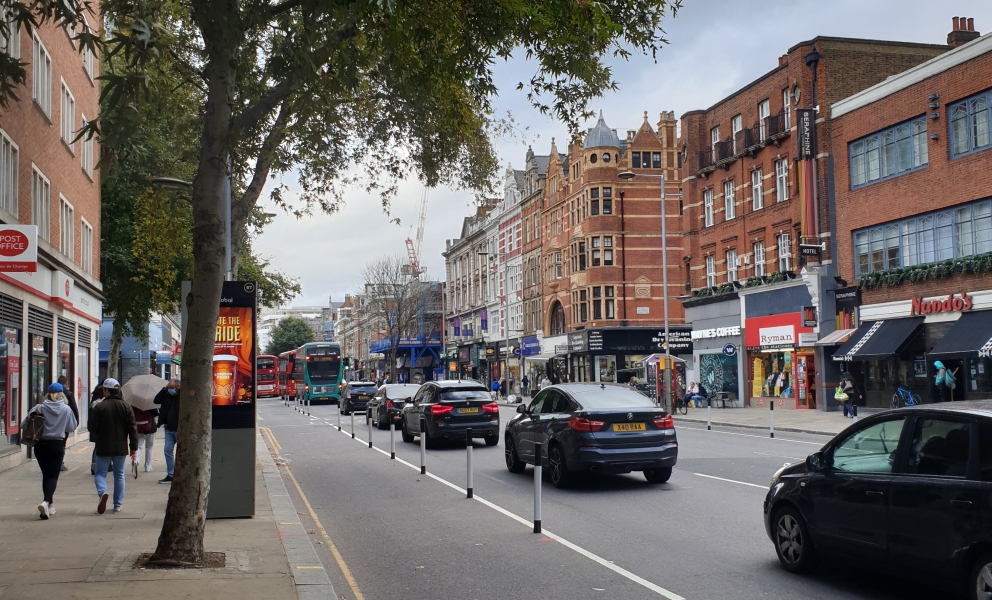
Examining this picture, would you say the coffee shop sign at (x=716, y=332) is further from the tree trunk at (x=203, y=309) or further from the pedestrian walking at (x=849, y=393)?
the tree trunk at (x=203, y=309)

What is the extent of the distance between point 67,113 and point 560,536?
65.1ft

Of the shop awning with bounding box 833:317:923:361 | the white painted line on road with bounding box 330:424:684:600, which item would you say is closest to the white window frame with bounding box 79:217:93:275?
the white painted line on road with bounding box 330:424:684:600

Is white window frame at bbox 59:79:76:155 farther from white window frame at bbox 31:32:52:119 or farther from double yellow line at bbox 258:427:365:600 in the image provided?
double yellow line at bbox 258:427:365:600

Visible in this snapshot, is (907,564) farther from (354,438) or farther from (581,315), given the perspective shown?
(581,315)

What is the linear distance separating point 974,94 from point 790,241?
37.0ft

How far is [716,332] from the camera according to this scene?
4512 cm

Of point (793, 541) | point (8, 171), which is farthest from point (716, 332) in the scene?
point (793, 541)

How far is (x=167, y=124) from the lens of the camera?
1767 centimetres

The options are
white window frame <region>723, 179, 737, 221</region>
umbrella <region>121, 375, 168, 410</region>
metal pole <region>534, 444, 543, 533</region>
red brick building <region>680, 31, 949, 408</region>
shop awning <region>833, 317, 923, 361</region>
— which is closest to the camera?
metal pole <region>534, 444, 543, 533</region>

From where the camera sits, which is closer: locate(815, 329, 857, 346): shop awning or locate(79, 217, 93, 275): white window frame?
locate(79, 217, 93, 275): white window frame

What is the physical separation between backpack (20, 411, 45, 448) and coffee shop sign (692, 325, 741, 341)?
1399 inches

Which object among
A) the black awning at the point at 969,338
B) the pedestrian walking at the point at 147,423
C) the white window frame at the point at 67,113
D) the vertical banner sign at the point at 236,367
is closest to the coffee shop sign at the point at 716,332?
the black awning at the point at 969,338

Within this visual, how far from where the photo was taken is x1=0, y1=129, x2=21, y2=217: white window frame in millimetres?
18047

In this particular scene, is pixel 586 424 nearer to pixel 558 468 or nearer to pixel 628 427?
pixel 628 427
